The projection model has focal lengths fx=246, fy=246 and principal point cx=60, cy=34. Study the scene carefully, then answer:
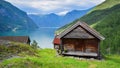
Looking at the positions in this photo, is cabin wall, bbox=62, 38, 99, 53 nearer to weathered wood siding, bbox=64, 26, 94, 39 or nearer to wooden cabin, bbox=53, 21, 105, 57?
wooden cabin, bbox=53, 21, 105, 57

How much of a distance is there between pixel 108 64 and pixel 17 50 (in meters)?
16.6

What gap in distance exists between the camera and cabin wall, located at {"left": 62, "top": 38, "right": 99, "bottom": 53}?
44.7m

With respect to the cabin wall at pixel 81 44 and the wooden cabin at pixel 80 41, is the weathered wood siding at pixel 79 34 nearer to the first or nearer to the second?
the wooden cabin at pixel 80 41

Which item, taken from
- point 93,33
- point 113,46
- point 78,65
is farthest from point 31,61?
point 113,46

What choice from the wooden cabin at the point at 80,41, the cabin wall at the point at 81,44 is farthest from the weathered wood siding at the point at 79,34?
the cabin wall at the point at 81,44

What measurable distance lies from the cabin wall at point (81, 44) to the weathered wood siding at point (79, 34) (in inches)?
32.1

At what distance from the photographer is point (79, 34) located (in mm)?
45094

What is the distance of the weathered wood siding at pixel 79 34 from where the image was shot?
44.5 metres

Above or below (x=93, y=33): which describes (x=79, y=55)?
below

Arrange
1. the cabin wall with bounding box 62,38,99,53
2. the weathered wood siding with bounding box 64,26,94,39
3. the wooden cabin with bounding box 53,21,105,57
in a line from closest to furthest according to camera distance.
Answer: the wooden cabin with bounding box 53,21,105,57
the weathered wood siding with bounding box 64,26,94,39
the cabin wall with bounding box 62,38,99,53

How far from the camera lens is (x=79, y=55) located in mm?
44406

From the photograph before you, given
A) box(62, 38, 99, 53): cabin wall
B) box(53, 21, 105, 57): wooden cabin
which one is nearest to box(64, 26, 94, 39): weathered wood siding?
box(53, 21, 105, 57): wooden cabin

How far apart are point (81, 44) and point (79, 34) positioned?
1.89 meters

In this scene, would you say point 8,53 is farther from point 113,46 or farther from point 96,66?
point 113,46
